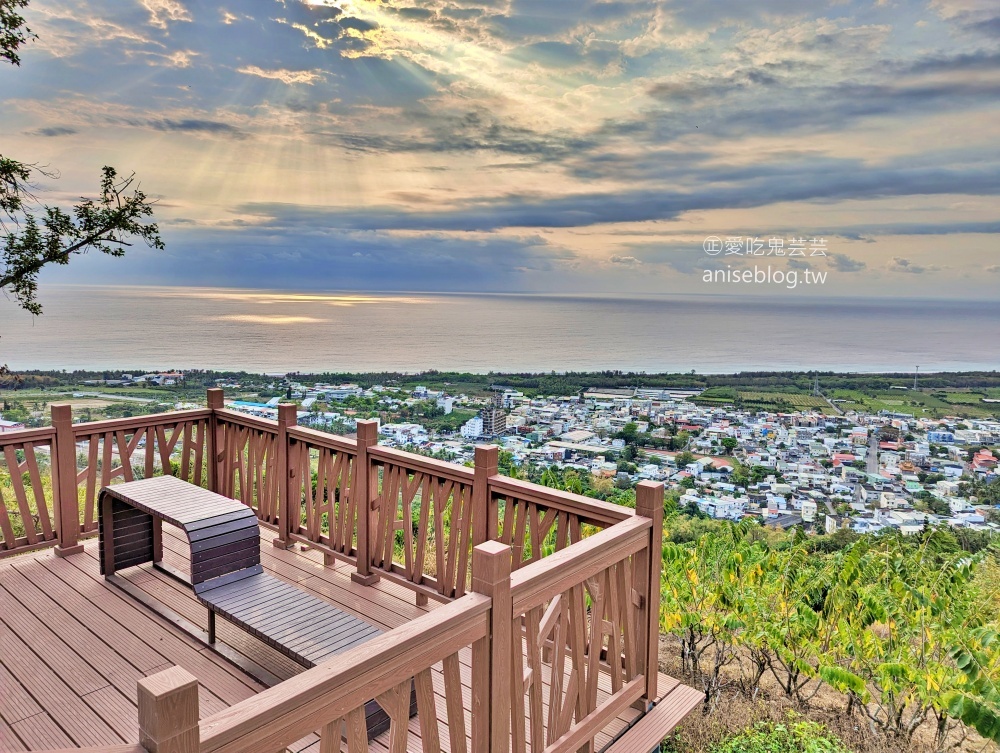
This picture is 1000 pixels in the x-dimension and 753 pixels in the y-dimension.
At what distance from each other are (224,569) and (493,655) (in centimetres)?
221

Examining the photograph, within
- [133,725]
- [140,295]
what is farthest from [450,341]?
[133,725]

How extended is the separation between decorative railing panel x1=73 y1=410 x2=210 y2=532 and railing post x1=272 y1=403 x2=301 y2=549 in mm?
1088

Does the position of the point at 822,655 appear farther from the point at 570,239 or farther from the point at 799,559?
the point at 570,239

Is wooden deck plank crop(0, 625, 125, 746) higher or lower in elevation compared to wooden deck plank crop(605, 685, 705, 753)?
higher

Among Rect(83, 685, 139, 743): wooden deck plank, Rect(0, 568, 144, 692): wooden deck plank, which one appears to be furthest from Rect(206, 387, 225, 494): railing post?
Rect(83, 685, 139, 743): wooden deck plank

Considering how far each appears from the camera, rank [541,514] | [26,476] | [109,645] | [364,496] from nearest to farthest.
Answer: [541,514], [109,645], [364,496], [26,476]

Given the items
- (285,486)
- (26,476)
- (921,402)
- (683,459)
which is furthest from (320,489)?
(921,402)

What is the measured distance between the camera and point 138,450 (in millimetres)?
4855

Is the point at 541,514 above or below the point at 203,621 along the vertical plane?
above

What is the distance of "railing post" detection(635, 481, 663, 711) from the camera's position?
2586 mm

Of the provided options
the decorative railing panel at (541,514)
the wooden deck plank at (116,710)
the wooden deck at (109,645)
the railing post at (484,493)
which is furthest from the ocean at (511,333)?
the decorative railing panel at (541,514)

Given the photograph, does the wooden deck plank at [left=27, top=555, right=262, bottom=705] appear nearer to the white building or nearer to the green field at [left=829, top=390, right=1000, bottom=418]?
the white building

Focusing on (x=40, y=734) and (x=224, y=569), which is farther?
(x=224, y=569)

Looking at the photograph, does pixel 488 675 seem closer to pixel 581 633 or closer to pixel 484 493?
pixel 581 633
